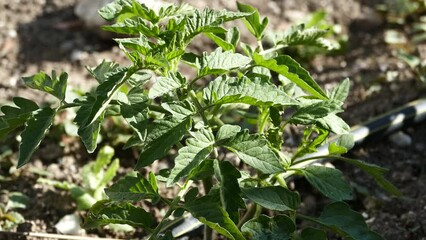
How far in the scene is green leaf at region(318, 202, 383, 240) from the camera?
1852 millimetres

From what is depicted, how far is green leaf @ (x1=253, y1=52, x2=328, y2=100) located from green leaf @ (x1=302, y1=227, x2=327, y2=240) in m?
0.33

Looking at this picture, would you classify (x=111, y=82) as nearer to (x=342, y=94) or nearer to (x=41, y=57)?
(x=342, y=94)

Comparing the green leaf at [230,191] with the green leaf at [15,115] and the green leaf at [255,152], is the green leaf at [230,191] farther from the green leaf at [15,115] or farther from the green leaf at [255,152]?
the green leaf at [15,115]

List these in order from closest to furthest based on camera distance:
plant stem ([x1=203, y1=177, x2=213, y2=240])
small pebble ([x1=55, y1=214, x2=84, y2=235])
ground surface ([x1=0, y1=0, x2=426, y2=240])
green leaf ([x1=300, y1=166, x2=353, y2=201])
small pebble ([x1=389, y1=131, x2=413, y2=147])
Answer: green leaf ([x1=300, y1=166, x2=353, y2=201]), plant stem ([x1=203, y1=177, x2=213, y2=240]), small pebble ([x1=55, y1=214, x2=84, y2=235]), ground surface ([x1=0, y1=0, x2=426, y2=240]), small pebble ([x1=389, y1=131, x2=413, y2=147])

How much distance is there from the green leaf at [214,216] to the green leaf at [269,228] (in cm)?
8

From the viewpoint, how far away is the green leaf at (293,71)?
1.79 meters

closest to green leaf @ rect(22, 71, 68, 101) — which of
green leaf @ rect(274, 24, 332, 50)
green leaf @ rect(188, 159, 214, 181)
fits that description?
green leaf @ rect(188, 159, 214, 181)

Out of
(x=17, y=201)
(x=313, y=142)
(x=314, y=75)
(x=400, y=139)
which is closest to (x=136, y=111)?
(x=313, y=142)

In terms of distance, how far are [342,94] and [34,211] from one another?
1125 mm

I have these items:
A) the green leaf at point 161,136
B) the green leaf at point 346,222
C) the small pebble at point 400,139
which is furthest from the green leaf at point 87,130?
the small pebble at point 400,139

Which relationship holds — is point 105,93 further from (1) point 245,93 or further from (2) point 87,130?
(1) point 245,93

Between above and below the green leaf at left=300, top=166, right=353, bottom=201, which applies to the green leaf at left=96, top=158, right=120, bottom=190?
below

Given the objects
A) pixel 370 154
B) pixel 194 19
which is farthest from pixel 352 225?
pixel 370 154

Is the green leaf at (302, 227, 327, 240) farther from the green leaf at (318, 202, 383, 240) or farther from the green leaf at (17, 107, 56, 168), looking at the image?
the green leaf at (17, 107, 56, 168)
